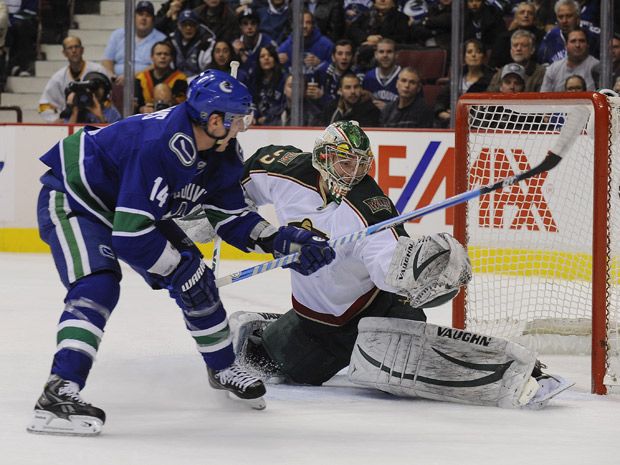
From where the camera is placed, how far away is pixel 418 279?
319 centimetres

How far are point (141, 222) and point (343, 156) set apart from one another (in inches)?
29.2

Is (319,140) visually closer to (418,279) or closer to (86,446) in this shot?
(418,279)

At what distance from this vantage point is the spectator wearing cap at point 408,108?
6657 millimetres

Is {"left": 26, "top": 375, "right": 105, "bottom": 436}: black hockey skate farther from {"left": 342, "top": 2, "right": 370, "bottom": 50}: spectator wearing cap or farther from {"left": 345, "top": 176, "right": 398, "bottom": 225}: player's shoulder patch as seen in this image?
{"left": 342, "top": 2, "right": 370, "bottom": 50}: spectator wearing cap

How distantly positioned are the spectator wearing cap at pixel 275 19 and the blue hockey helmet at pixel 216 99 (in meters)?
4.07

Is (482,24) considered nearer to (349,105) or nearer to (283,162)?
(349,105)

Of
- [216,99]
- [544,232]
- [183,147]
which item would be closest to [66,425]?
[183,147]

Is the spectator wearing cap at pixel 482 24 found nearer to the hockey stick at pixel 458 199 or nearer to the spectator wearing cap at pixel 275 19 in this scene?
the spectator wearing cap at pixel 275 19

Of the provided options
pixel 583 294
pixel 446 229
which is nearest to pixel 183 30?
pixel 446 229

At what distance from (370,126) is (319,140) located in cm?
336

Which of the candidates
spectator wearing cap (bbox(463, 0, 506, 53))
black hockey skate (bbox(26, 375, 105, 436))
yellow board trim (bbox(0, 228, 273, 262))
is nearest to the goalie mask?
black hockey skate (bbox(26, 375, 105, 436))

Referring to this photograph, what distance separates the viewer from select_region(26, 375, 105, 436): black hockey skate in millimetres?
2910

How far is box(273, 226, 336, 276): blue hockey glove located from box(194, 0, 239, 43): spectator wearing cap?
416cm

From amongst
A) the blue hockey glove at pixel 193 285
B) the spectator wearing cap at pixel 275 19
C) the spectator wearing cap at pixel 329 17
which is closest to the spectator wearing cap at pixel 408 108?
the spectator wearing cap at pixel 329 17
